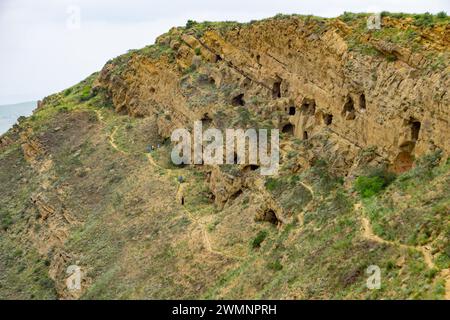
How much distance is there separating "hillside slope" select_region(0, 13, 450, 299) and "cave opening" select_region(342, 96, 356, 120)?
9 centimetres

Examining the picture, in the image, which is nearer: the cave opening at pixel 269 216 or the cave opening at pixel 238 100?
the cave opening at pixel 269 216

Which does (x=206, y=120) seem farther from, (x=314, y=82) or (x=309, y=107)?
(x=314, y=82)

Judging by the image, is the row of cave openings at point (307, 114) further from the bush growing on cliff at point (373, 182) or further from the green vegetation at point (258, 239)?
the green vegetation at point (258, 239)

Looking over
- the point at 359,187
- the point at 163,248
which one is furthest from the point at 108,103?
the point at 359,187

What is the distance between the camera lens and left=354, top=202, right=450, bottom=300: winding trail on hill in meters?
27.7

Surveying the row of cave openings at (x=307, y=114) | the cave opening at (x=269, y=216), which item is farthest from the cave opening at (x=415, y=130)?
the cave opening at (x=269, y=216)

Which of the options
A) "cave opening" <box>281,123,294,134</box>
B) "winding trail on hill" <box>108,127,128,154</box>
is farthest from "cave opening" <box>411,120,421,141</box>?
"winding trail on hill" <box>108,127,128,154</box>

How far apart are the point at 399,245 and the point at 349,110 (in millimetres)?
14537

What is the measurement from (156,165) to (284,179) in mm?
14895

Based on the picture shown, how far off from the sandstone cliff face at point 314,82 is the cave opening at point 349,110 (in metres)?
0.06

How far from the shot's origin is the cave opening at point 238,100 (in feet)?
188

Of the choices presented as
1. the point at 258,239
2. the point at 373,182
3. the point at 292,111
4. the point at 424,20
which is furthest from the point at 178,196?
the point at 424,20

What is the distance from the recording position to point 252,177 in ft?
161

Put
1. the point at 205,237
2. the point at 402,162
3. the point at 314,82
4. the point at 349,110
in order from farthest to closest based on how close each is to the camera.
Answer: the point at 314,82
the point at 205,237
the point at 349,110
the point at 402,162
